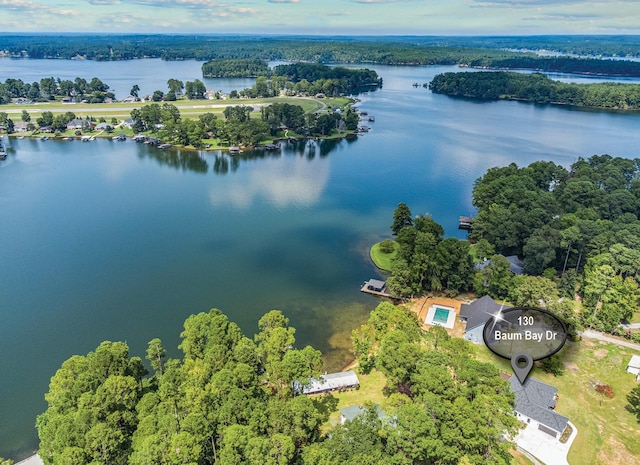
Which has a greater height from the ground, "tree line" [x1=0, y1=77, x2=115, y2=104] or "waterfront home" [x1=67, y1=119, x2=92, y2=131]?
"tree line" [x1=0, y1=77, x2=115, y2=104]

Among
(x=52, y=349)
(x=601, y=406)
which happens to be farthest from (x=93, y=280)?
(x=601, y=406)

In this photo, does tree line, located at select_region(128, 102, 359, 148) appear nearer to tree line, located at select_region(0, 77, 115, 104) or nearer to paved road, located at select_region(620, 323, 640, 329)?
tree line, located at select_region(0, 77, 115, 104)

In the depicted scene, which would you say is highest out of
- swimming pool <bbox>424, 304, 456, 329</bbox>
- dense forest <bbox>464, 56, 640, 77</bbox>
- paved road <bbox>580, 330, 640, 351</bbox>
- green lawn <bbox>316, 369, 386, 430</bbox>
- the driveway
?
dense forest <bbox>464, 56, 640, 77</bbox>

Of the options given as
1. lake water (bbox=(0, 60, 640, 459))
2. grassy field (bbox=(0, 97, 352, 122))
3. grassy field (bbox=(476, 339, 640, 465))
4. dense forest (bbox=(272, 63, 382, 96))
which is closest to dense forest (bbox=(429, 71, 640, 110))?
dense forest (bbox=(272, 63, 382, 96))

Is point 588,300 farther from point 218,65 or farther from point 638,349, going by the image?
point 218,65

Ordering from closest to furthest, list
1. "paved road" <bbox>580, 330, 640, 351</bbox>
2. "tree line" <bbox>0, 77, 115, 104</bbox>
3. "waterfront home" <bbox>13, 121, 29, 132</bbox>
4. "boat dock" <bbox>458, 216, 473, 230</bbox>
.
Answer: "paved road" <bbox>580, 330, 640, 351</bbox>, "boat dock" <bbox>458, 216, 473, 230</bbox>, "waterfront home" <bbox>13, 121, 29, 132</bbox>, "tree line" <bbox>0, 77, 115, 104</bbox>

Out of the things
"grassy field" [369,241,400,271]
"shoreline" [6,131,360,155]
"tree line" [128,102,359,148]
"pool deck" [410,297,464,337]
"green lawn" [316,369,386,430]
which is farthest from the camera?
"tree line" [128,102,359,148]

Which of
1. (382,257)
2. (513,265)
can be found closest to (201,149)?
(382,257)

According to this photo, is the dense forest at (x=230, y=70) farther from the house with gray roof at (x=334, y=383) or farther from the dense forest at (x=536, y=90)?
the house with gray roof at (x=334, y=383)
